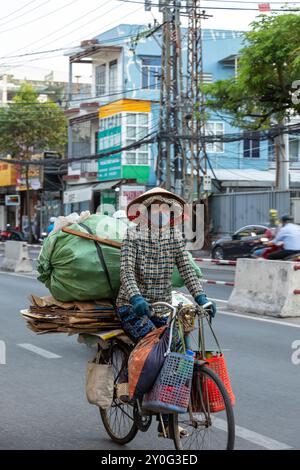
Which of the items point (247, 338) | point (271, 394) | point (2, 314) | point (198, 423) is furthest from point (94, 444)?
point (2, 314)

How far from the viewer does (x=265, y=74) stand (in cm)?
2377

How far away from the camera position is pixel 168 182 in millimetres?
29859

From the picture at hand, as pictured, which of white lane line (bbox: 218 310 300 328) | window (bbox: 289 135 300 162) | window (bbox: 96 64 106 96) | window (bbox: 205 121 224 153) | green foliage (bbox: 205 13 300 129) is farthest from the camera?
window (bbox: 96 64 106 96)

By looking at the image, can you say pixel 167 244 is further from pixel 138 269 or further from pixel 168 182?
pixel 168 182

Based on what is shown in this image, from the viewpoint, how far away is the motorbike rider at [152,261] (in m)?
5.36

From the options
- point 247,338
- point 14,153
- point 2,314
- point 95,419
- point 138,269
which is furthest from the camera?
point 14,153

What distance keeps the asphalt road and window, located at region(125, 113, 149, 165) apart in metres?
31.2

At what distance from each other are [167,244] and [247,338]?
5.75 meters

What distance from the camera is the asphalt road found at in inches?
228

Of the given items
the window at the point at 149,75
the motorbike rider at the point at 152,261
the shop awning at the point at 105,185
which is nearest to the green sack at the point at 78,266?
the motorbike rider at the point at 152,261

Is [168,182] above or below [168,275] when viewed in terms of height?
above

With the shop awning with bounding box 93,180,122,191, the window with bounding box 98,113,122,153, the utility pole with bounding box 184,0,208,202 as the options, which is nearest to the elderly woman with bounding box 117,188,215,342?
the utility pole with bounding box 184,0,208,202

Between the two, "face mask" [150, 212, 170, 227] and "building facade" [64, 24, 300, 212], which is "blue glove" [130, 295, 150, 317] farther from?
"building facade" [64, 24, 300, 212]

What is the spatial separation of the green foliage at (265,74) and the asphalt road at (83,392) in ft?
39.9
